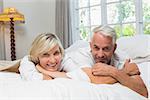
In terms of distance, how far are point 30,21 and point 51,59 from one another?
279 cm

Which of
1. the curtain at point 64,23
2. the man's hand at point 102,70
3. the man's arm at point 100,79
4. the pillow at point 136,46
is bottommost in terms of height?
the man's arm at point 100,79

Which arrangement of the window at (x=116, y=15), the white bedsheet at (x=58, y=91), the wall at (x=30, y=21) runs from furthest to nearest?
the wall at (x=30, y=21) < the window at (x=116, y=15) < the white bedsheet at (x=58, y=91)

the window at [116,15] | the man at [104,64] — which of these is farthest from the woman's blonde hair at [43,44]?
the window at [116,15]

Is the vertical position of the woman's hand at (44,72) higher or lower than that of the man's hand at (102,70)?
lower

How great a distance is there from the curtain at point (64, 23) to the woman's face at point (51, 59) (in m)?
2.31

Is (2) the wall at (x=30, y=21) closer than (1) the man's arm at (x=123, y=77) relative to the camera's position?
No

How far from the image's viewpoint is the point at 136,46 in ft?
6.74

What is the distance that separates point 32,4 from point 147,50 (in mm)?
2399

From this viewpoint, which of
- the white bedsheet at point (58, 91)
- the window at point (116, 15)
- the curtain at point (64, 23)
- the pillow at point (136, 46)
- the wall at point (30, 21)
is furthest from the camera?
the wall at point (30, 21)

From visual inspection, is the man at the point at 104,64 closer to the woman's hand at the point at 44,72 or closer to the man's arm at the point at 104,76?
the man's arm at the point at 104,76

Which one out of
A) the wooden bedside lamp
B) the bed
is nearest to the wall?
the wooden bedside lamp

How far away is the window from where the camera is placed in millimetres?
3104

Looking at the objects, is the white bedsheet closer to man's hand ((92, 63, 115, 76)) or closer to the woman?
man's hand ((92, 63, 115, 76))

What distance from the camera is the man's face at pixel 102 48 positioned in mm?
1306
